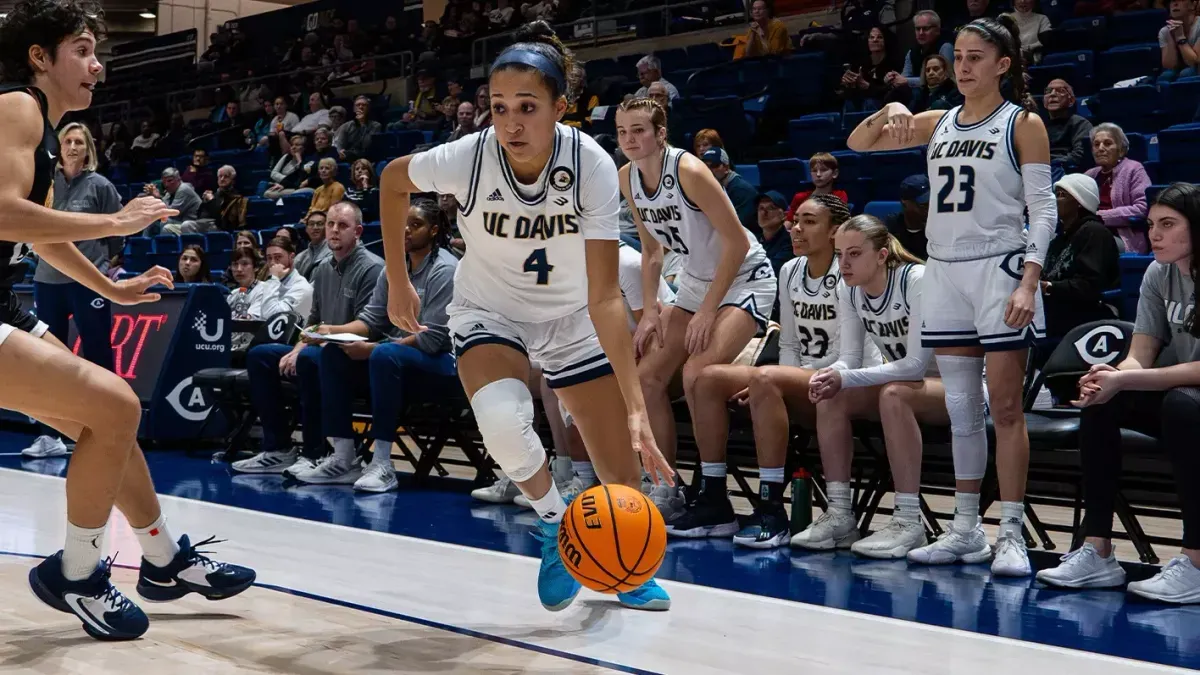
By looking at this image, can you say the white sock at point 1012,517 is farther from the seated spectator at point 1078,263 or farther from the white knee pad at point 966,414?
the seated spectator at point 1078,263

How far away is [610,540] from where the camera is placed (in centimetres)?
310

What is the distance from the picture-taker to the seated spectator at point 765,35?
1125 centimetres

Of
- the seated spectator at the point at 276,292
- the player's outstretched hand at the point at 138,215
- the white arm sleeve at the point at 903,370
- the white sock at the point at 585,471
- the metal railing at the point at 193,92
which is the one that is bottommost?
the white sock at the point at 585,471

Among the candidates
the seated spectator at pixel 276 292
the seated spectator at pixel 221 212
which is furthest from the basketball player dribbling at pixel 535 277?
the seated spectator at pixel 221 212

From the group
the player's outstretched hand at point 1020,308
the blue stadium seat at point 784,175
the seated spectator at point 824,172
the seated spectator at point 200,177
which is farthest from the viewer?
the seated spectator at point 200,177

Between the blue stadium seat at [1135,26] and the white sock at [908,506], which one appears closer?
the white sock at [908,506]

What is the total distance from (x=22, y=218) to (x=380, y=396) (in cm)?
335

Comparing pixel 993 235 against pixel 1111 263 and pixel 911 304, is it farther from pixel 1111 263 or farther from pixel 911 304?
pixel 1111 263

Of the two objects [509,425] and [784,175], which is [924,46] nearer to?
[784,175]

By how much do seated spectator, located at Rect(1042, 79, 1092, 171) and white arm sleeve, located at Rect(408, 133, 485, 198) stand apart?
16.4 ft

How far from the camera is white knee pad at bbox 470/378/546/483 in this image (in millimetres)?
3346

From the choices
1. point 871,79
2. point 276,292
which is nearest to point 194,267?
point 276,292

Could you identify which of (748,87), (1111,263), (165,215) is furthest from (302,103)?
(165,215)

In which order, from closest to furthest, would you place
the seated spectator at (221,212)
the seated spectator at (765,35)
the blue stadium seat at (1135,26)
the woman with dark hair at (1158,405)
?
the woman with dark hair at (1158,405) < the blue stadium seat at (1135,26) < the seated spectator at (765,35) < the seated spectator at (221,212)
